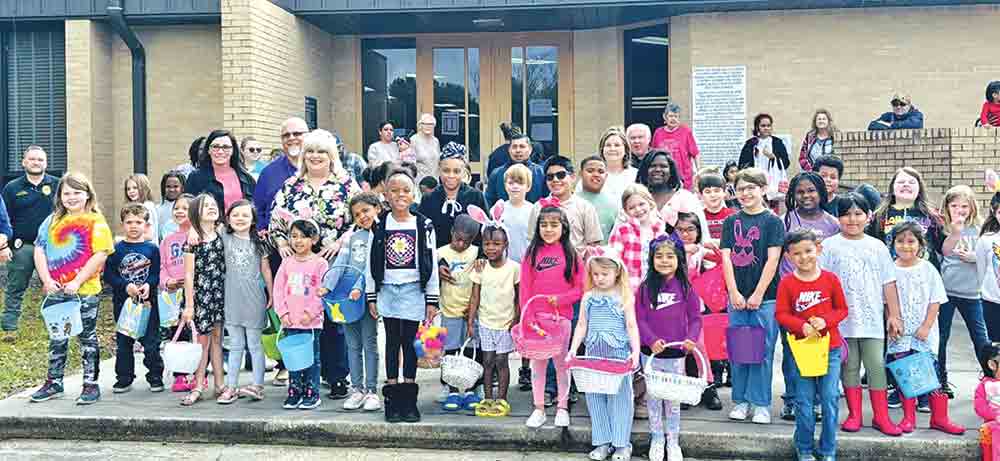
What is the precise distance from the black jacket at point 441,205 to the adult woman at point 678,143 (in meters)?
4.15

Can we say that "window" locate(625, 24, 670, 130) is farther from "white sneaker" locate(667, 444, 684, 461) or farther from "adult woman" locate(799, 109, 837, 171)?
"white sneaker" locate(667, 444, 684, 461)

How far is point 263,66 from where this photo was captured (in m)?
12.7

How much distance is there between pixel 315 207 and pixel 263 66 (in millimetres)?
6466

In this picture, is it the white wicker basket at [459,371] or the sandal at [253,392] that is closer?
the white wicker basket at [459,371]

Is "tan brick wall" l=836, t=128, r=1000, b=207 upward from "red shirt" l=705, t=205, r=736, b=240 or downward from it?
upward

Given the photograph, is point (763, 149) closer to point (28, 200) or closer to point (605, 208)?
point (605, 208)

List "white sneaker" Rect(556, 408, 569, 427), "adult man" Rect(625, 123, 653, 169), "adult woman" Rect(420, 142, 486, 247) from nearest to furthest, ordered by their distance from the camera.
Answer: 1. "white sneaker" Rect(556, 408, 569, 427)
2. "adult woman" Rect(420, 142, 486, 247)
3. "adult man" Rect(625, 123, 653, 169)

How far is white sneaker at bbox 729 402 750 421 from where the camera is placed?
20.7ft

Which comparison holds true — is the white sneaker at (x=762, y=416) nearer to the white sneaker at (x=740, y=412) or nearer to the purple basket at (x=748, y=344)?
the white sneaker at (x=740, y=412)

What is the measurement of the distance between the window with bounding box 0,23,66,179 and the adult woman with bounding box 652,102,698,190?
830cm

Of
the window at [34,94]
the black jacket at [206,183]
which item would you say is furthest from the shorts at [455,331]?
the window at [34,94]

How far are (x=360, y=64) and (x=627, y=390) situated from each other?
1022 cm

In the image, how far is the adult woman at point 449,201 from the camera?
725cm

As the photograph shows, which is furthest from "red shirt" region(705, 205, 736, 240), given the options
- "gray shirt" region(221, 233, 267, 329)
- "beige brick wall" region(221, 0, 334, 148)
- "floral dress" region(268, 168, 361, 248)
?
"beige brick wall" region(221, 0, 334, 148)
